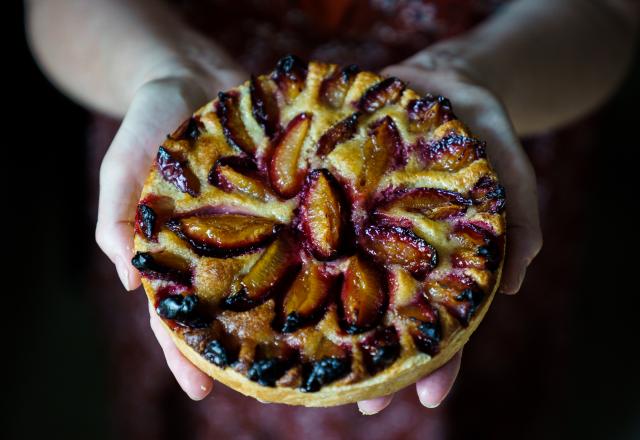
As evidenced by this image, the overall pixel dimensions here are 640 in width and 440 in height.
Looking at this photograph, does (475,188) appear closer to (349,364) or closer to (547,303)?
(349,364)

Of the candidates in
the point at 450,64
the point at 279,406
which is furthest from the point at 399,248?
the point at 279,406

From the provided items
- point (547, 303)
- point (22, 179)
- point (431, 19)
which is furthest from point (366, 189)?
point (22, 179)

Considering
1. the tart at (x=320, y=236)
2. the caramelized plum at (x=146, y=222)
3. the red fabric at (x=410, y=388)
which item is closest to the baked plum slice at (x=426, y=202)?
the tart at (x=320, y=236)

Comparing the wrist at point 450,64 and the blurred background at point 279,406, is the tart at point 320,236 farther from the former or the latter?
the blurred background at point 279,406

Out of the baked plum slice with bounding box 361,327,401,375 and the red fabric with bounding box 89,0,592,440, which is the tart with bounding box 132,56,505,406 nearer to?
the baked plum slice with bounding box 361,327,401,375

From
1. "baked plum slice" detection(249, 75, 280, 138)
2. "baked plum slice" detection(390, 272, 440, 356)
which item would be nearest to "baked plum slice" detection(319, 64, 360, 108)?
"baked plum slice" detection(249, 75, 280, 138)

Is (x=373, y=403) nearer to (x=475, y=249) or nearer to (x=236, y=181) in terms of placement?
(x=475, y=249)

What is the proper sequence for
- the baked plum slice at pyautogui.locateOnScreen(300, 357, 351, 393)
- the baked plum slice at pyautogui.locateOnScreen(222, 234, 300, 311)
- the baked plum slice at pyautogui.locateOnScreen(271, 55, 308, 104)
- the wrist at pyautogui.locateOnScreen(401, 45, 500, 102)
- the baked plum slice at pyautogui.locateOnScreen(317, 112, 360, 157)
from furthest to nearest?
the wrist at pyautogui.locateOnScreen(401, 45, 500, 102), the baked plum slice at pyautogui.locateOnScreen(271, 55, 308, 104), the baked plum slice at pyautogui.locateOnScreen(317, 112, 360, 157), the baked plum slice at pyautogui.locateOnScreen(222, 234, 300, 311), the baked plum slice at pyautogui.locateOnScreen(300, 357, 351, 393)
